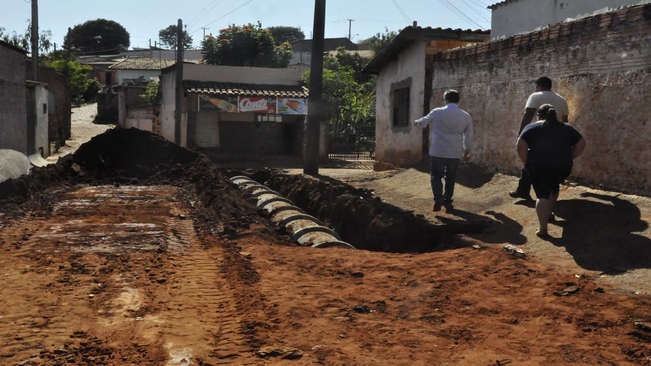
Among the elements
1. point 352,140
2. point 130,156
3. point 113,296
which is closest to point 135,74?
point 352,140

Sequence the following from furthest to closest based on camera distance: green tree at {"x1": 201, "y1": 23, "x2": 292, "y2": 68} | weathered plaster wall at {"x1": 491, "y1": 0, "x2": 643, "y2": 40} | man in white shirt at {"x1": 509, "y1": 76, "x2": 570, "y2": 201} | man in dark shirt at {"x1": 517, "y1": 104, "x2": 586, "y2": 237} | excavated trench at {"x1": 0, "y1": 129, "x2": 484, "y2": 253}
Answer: green tree at {"x1": 201, "y1": 23, "x2": 292, "y2": 68} < weathered plaster wall at {"x1": 491, "y1": 0, "x2": 643, "y2": 40} < excavated trench at {"x1": 0, "y1": 129, "x2": 484, "y2": 253} < man in white shirt at {"x1": 509, "y1": 76, "x2": 570, "y2": 201} < man in dark shirt at {"x1": 517, "y1": 104, "x2": 586, "y2": 237}

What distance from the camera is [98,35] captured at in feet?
262

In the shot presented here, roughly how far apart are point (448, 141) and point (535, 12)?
6326 millimetres

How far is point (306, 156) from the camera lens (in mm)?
15656

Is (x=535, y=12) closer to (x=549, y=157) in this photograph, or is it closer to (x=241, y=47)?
(x=549, y=157)

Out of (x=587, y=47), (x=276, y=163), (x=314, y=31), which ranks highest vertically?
(x=314, y=31)

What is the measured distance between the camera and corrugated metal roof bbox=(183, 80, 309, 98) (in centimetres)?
2702

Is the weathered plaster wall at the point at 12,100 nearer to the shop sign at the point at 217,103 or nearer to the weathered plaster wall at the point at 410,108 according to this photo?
the shop sign at the point at 217,103

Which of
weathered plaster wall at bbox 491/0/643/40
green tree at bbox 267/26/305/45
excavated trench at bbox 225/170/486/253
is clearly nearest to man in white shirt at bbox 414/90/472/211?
excavated trench at bbox 225/170/486/253

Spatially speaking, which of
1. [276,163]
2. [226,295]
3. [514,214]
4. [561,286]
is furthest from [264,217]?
[276,163]

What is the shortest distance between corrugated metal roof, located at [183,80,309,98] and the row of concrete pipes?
50.5 ft

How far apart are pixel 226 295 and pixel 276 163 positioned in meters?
20.0

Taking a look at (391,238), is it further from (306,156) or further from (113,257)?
(306,156)

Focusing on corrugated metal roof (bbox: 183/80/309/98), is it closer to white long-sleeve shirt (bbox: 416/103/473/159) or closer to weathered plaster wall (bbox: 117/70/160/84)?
white long-sleeve shirt (bbox: 416/103/473/159)
